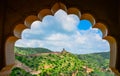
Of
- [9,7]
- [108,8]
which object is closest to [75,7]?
[108,8]

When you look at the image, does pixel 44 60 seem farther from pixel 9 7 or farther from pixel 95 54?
pixel 9 7

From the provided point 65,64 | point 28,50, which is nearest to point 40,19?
point 65,64

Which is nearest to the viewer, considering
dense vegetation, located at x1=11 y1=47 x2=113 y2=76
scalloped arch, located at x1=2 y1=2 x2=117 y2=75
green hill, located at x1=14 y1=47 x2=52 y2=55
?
scalloped arch, located at x1=2 y1=2 x2=117 y2=75

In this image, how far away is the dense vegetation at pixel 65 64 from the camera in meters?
4.58

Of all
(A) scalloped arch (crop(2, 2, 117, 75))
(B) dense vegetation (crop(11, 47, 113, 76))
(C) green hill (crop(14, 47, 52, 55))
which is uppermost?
(A) scalloped arch (crop(2, 2, 117, 75))

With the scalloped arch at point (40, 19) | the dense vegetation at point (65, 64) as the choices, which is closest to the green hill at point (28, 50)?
the dense vegetation at point (65, 64)

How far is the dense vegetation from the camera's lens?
458 cm

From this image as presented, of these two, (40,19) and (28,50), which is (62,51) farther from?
(40,19)

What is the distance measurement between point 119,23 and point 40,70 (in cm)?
265

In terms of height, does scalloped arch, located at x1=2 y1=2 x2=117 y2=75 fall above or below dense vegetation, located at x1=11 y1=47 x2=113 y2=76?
above

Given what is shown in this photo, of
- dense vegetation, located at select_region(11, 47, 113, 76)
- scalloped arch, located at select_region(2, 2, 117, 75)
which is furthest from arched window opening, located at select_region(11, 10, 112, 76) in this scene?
scalloped arch, located at select_region(2, 2, 117, 75)

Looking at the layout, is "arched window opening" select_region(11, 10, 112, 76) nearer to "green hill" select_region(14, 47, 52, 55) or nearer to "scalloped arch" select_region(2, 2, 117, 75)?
"green hill" select_region(14, 47, 52, 55)

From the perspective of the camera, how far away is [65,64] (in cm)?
474

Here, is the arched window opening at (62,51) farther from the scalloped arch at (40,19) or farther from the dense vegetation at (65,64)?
the scalloped arch at (40,19)
